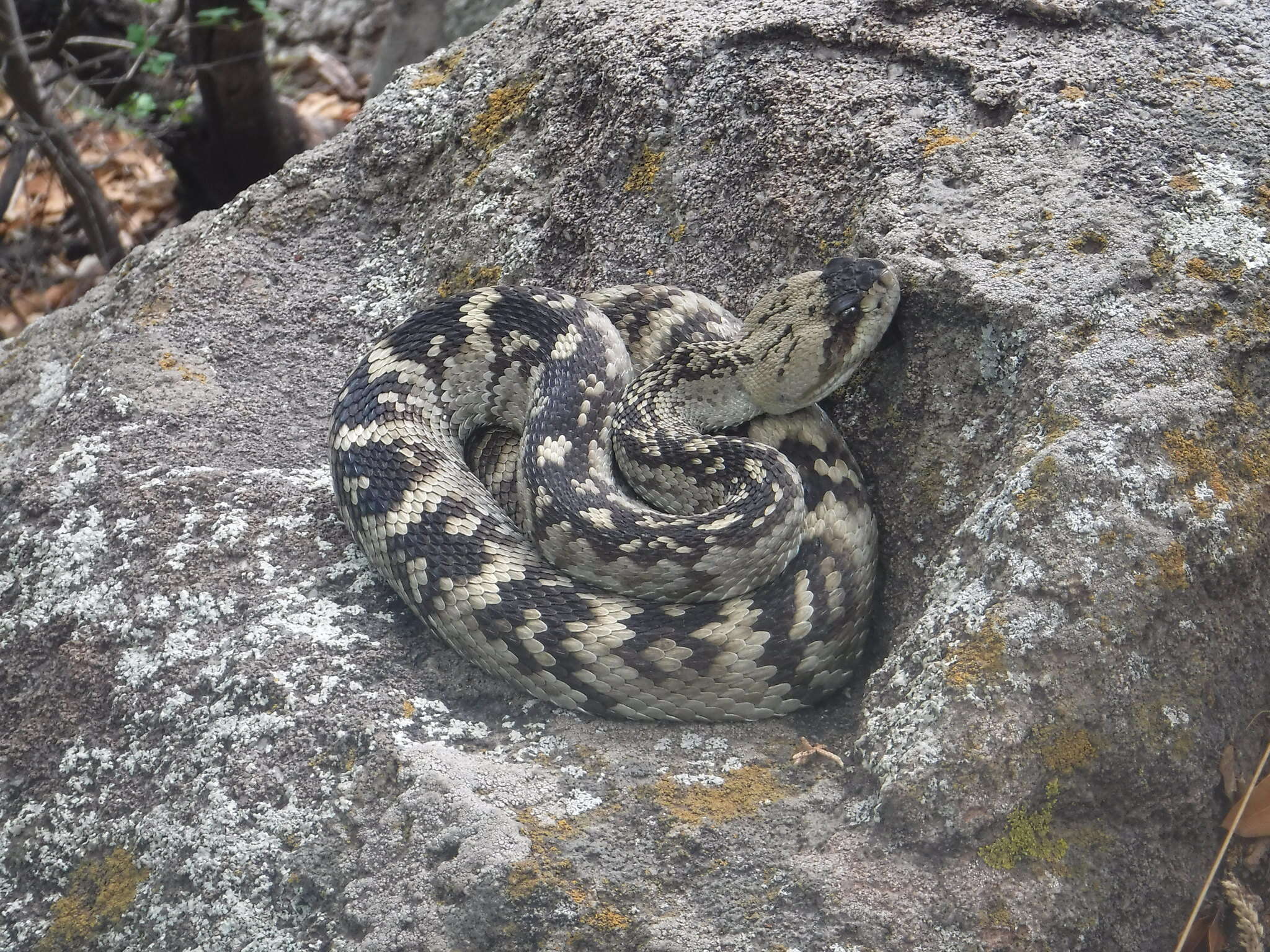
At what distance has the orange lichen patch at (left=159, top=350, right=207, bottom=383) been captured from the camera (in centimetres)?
474

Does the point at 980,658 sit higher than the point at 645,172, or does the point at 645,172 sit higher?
the point at 645,172

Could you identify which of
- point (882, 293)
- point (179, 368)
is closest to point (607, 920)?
point (882, 293)

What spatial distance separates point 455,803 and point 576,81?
3067 millimetres

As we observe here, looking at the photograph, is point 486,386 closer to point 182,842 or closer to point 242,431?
point 242,431

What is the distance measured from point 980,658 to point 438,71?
387cm

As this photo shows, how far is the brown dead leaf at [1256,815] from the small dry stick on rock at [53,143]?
22.3ft

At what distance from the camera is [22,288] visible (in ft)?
28.7

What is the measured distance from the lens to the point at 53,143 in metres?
7.32

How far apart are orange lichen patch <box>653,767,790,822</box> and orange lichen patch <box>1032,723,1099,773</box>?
0.67 m

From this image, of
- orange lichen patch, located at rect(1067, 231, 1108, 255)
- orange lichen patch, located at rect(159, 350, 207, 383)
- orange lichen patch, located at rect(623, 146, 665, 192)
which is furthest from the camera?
orange lichen patch, located at rect(159, 350, 207, 383)

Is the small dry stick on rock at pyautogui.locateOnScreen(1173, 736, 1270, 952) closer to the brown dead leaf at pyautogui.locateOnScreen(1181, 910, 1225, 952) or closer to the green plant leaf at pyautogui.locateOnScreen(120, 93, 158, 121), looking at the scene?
the brown dead leaf at pyautogui.locateOnScreen(1181, 910, 1225, 952)

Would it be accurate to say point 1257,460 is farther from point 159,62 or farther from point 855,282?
point 159,62

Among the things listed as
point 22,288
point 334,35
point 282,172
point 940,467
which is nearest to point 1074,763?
point 940,467

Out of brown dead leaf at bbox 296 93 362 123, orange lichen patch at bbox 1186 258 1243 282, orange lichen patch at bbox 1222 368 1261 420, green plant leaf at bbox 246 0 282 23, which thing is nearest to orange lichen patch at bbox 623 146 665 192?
orange lichen patch at bbox 1186 258 1243 282
